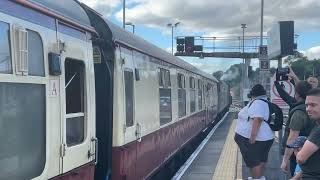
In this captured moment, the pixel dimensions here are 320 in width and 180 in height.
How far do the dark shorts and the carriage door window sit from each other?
13.5ft

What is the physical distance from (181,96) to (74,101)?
8511 mm

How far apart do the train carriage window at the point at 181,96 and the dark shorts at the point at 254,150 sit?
438 centimetres

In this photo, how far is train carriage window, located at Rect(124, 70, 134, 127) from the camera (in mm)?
7089

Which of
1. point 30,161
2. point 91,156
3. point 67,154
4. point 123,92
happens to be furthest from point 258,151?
point 30,161

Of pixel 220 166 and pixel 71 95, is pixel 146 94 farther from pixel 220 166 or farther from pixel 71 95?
pixel 220 166

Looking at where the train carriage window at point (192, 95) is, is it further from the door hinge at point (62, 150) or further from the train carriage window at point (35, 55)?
the train carriage window at point (35, 55)

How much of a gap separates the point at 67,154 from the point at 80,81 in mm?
825

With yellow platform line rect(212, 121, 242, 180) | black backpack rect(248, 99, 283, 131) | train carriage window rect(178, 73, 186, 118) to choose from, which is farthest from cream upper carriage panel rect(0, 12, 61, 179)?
train carriage window rect(178, 73, 186, 118)

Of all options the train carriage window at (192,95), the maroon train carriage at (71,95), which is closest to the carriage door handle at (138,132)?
the maroon train carriage at (71,95)

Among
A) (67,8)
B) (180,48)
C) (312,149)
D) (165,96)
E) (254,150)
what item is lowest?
(254,150)

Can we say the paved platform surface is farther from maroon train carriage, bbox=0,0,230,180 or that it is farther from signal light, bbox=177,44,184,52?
signal light, bbox=177,44,184,52

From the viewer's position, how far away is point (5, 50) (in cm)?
370

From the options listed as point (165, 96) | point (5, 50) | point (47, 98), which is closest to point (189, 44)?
point (165, 96)

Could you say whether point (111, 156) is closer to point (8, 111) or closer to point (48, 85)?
point (48, 85)
